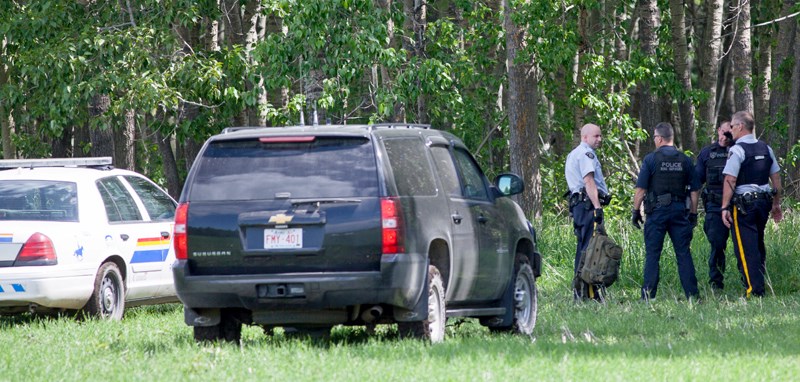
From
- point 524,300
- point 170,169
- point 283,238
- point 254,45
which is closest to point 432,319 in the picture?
point 283,238

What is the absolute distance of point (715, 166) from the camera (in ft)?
50.8

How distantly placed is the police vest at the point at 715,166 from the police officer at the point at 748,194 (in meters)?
0.39

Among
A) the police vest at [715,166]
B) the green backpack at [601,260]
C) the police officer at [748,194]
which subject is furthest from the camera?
the police vest at [715,166]

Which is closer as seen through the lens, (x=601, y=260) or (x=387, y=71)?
(x=601, y=260)

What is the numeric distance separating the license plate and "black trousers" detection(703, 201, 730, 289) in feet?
24.9

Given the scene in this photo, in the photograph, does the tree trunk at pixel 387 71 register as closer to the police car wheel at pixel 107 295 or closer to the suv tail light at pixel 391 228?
the police car wheel at pixel 107 295

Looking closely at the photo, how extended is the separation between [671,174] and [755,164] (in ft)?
3.62

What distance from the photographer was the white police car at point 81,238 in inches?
486

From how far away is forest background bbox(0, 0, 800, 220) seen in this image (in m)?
21.4

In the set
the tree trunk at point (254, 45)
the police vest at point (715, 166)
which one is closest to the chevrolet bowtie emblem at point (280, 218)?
the police vest at point (715, 166)

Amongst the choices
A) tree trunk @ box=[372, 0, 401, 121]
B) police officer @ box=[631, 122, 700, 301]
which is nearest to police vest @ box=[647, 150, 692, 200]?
police officer @ box=[631, 122, 700, 301]

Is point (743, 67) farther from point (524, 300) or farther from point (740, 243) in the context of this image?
point (524, 300)

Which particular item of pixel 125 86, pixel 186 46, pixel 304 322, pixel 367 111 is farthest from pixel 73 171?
pixel 367 111

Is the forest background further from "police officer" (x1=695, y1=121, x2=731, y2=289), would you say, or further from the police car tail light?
the police car tail light
